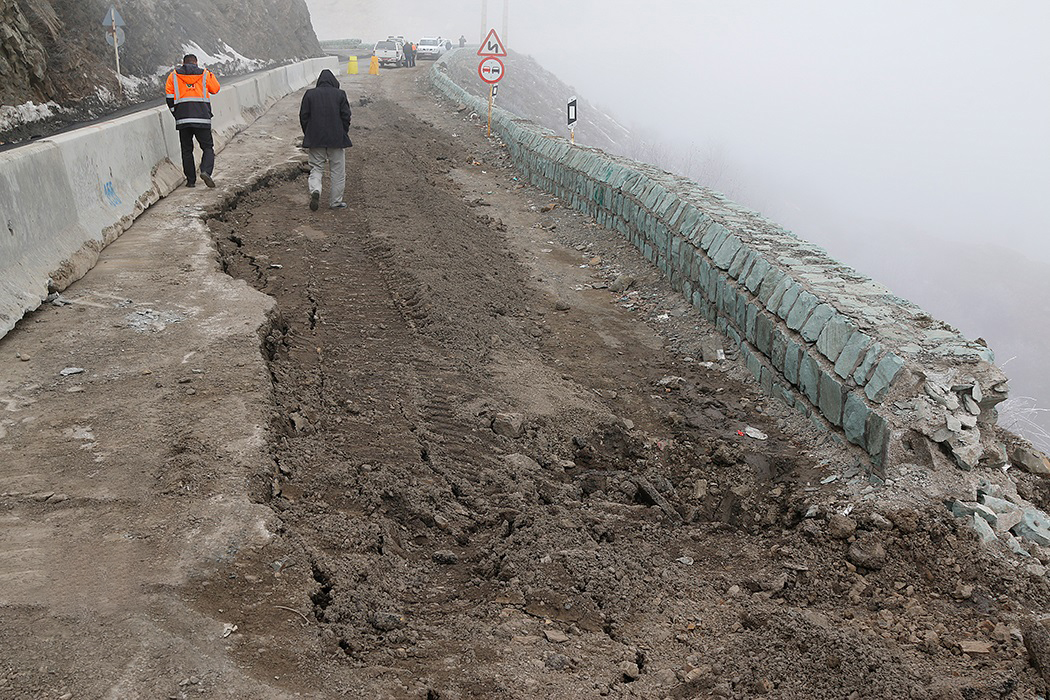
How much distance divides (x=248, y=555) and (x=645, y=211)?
6754 mm

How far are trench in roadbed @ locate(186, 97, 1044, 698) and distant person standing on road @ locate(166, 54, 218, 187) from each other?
388 centimetres

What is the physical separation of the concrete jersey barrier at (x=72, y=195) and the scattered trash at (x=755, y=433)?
5.20 metres

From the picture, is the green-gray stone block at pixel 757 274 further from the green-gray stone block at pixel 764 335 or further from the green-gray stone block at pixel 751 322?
the green-gray stone block at pixel 764 335

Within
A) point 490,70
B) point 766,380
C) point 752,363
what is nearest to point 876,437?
point 766,380

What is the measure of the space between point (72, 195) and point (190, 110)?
3561 mm

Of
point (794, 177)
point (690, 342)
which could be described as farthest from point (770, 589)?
point (794, 177)

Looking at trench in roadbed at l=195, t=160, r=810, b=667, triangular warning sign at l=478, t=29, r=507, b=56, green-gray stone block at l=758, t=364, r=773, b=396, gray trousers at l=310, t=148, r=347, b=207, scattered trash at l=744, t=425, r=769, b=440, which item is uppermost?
triangular warning sign at l=478, t=29, r=507, b=56

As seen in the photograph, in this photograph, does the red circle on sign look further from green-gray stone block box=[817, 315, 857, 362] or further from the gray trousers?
green-gray stone block box=[817, 315, 857, 362]

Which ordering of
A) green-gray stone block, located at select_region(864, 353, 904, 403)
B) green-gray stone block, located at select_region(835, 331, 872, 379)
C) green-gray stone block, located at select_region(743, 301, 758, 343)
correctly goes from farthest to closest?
green-gray stone block, located at select_region(743, 301, 758, 343) → green-gray stone block, located at select_region(835, 331, 872, 379) → green-gray stone block, located at select_region(864, 353, 904, 403)

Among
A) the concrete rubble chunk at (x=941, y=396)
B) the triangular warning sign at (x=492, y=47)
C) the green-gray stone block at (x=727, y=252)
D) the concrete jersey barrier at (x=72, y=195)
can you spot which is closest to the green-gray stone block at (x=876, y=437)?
the concrete rubble chunk at (x=941, y=396)

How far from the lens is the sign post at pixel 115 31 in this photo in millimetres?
14523

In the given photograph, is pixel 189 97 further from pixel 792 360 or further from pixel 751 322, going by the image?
pixel 792 360

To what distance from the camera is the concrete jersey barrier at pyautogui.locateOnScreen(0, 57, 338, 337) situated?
5.74 m

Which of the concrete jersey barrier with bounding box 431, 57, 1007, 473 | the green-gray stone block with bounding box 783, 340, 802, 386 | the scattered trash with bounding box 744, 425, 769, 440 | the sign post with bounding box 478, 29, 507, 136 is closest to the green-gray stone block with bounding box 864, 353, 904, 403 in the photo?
the concrete jersey barrier with bounding box 431, 57, 1007, 473
